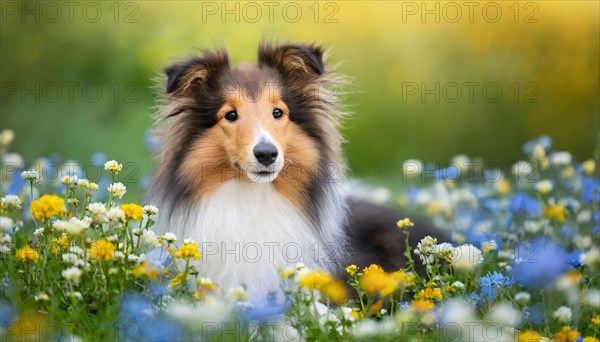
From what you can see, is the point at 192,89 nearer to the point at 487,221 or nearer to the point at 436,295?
the point at 436,295

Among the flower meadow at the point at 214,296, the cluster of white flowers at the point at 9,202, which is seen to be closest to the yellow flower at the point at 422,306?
the flower meadow at the point at 214,296

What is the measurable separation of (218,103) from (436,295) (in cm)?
155

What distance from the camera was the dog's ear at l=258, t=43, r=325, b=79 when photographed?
4184 mm

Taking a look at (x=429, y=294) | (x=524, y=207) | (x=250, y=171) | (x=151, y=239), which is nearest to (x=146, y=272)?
(x=151, y=239)

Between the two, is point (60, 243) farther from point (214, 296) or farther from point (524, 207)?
point (524, 207)

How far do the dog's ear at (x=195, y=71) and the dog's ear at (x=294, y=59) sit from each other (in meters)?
0.22

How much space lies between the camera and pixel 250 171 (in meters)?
3.87

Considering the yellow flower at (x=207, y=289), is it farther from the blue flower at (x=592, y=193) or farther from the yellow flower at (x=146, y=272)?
the blue flower at (x=592, y=193)

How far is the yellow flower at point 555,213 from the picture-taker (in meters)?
5.01

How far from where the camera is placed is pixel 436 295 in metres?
3.25

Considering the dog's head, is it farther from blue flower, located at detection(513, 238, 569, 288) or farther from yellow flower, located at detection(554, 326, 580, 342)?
yellow flower, located at detection(554, 326, 580, 342)

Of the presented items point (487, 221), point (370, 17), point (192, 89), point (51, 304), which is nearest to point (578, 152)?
point (370, 17)

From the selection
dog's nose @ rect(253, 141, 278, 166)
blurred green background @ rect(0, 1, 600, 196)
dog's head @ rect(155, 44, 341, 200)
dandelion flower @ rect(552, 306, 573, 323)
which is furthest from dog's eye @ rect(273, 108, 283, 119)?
blurred green background @ rect(0, 1, 600, 196)

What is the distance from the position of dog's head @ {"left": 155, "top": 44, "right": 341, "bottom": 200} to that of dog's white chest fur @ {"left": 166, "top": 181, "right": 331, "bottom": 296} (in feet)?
0.36
